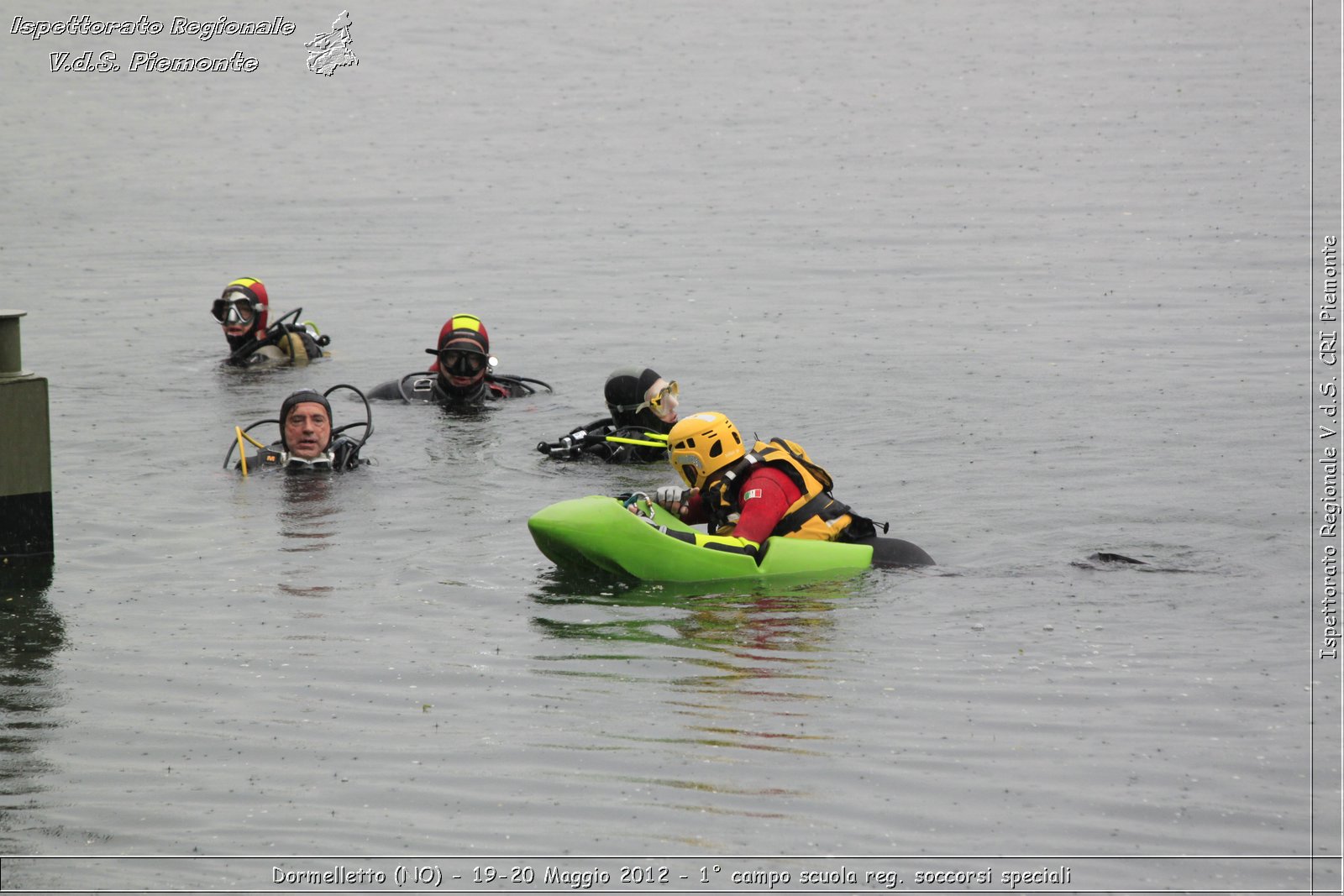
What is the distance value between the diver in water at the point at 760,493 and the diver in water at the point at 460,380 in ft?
18.8

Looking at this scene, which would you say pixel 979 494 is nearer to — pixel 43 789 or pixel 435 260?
pixel 43 789

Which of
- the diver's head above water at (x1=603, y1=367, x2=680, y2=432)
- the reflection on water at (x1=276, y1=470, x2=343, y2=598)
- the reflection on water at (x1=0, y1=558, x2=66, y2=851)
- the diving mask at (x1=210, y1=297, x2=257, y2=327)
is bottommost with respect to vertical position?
the reflection on water at (x1=0, y1=558, x2=66, y2=851)

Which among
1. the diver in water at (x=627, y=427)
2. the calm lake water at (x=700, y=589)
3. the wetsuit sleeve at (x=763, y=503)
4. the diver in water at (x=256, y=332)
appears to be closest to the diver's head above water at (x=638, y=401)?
the diver in water at (x=627, y=427)

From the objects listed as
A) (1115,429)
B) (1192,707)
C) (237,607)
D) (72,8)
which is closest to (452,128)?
(72,8)

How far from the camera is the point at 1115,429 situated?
15383mm

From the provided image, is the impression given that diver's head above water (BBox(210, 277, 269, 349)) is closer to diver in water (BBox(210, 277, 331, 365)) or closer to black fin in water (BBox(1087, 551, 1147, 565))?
diver in water (BBox(210, 277, 331, 365))

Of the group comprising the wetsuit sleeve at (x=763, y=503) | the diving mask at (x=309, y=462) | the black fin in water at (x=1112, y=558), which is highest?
the wetsuit sleeve at (x=763, y=503)

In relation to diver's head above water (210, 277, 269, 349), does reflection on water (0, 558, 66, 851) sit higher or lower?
lower

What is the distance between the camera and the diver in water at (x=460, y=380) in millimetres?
16219

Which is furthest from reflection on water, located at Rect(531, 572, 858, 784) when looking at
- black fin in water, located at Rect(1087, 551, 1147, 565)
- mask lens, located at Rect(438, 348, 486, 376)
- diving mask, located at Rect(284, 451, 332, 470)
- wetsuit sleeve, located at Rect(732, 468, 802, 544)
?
mask lens, located at Rect(438, 348, 486, 376)

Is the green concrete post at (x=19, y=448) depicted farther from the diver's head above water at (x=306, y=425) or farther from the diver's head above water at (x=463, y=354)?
the diver's head above water at (x=463, y=354)

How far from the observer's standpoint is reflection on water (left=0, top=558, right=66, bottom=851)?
24.9 feet

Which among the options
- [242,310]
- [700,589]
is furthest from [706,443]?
[242,310]

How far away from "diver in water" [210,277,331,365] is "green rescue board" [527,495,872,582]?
8.48 metres
